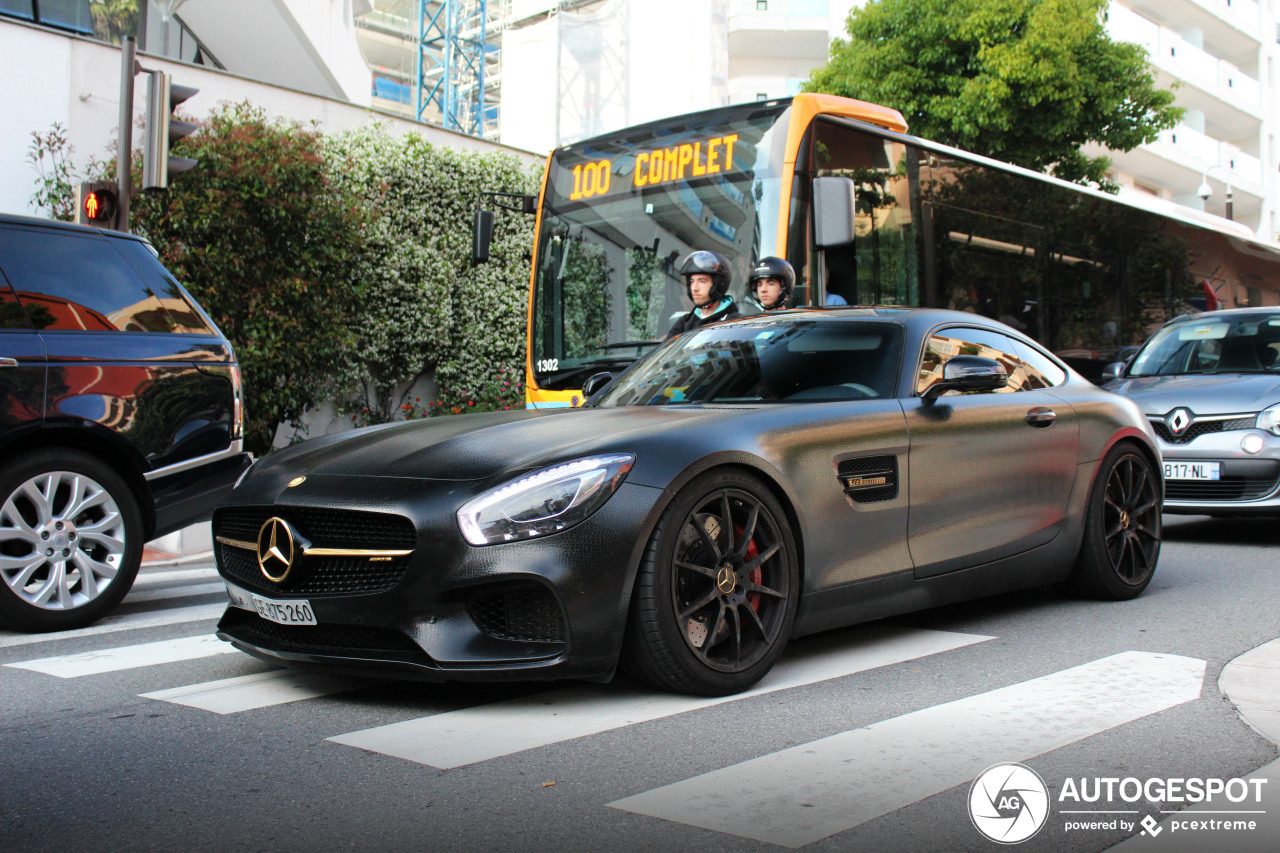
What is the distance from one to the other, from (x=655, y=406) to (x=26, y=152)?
10.2m

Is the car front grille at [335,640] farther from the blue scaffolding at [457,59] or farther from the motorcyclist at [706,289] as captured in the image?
the blue scaffolding at [457,59]

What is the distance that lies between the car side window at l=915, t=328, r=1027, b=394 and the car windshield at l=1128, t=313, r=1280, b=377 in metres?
4.18

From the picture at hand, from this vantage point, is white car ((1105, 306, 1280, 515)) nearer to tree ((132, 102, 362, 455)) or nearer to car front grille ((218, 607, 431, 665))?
car front grille ((218, 607, 431, 665))

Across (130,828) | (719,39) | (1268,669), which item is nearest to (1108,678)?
(1268,669)

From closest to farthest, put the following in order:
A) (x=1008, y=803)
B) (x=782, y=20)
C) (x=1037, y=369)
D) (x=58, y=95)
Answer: (x=1008, y=803) < (x=1037, y=369) < (x=58, y=95) < (x=782, y=20)

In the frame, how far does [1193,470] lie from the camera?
→ 322 inches

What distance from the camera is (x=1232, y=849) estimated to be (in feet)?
8.63

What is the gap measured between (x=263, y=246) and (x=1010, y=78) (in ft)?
49.9

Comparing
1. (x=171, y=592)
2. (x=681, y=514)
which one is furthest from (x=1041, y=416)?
(x=171, y=592)

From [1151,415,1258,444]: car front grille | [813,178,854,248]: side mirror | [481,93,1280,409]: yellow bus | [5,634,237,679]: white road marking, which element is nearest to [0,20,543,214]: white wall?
[481,93,1280,409]: yellow bus

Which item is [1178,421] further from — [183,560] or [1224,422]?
[183,560]

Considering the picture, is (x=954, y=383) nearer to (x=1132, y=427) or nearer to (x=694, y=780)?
(x=1132, y=427)

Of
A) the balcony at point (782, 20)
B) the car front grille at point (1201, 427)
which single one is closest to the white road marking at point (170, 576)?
the car front grille at point (1201, 427)

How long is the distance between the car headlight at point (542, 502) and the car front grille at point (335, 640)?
0.40 meters
